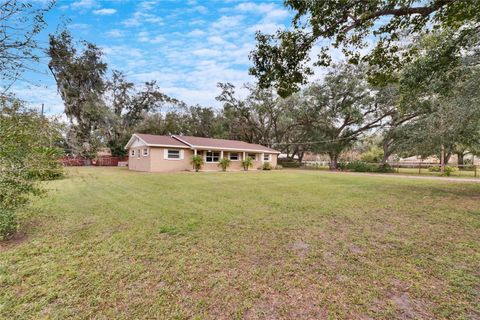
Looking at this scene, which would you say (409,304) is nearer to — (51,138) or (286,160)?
(51,138)

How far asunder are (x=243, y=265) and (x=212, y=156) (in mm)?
18684

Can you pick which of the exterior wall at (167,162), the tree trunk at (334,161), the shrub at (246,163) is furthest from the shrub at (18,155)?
the tree trunk at (334,161)

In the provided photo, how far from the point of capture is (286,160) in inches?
1332

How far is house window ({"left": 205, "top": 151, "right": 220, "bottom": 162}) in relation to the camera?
69.3 feet

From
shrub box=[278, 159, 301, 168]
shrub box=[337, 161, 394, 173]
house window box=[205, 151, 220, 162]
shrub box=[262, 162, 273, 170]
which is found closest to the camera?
house window box=[205, 151, 220, 162]

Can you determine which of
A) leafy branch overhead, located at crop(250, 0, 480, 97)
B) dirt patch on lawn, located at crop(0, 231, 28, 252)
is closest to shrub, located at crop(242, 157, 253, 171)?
leafy branch overhead, located at crop(250, 0, 480, 97)

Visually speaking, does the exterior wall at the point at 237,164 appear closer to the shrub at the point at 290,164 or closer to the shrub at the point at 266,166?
the shrub at the point at 266,166

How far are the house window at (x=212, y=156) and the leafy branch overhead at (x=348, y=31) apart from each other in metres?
15.3

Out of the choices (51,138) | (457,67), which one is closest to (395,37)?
(457,67)

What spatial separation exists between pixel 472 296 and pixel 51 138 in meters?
6.55

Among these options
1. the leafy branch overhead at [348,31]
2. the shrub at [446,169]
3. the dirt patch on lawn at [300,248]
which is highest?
the leafy branch overhead at [348,31]

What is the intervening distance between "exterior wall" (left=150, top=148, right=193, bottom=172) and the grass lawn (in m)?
12.7

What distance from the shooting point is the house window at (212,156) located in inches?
832

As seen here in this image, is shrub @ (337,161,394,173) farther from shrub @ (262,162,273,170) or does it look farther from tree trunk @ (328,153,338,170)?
shrub @ (262,162,273,170)
